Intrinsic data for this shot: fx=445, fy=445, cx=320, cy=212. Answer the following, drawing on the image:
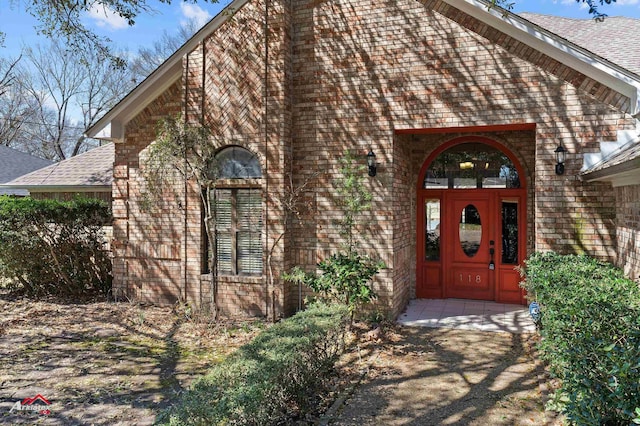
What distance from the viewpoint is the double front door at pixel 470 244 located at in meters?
9.33

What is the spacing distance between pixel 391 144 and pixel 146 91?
5.21m

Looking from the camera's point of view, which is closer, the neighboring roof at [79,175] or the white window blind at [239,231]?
the white window blind at [239,231]

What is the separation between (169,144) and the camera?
7.95 meters

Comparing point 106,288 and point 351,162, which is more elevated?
point 351,162

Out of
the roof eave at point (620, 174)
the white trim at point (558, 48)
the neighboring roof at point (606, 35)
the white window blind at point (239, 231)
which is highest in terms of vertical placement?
the neighboring roof at point (606, 35)

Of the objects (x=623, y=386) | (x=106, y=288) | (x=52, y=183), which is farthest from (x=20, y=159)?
(x=623, y=386)

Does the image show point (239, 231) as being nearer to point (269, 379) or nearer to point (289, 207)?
point (289, 207)

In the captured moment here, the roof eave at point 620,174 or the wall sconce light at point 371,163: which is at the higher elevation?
the wall sconce light at point 371,163

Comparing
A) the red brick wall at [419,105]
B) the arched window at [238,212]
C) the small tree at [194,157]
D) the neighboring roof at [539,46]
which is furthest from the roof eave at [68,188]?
the red brick wall at [419,105]

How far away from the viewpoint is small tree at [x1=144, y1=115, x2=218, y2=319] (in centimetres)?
804

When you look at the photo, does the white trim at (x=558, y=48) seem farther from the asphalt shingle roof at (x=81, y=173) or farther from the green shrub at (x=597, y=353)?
the asphalt shingle roof at (x=81, y=173)

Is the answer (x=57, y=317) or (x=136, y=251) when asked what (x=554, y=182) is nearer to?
(x=136, y=251)

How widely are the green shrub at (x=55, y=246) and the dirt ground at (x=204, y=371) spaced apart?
1.66 m

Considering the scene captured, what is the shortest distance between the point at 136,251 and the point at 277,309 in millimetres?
3549
